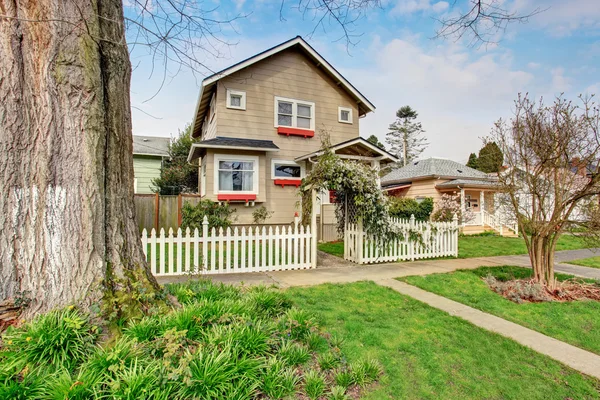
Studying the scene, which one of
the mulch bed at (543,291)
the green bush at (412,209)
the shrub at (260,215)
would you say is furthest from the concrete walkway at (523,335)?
the green bush at (412,209)

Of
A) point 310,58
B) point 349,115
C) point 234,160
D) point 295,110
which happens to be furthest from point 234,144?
point 349,115

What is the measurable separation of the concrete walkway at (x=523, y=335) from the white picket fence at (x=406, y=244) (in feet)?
8.96

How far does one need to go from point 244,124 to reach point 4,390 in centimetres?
1142

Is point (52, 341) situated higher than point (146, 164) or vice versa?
point (146, 164)

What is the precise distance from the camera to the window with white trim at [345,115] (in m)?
14.2

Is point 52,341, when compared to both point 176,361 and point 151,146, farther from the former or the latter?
point 151,146

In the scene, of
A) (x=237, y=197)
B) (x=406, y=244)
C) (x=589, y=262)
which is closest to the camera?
(x=406, y=244)

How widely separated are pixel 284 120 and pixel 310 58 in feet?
10.4

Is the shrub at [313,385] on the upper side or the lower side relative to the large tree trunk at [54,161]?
lower

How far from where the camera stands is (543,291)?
5.40m

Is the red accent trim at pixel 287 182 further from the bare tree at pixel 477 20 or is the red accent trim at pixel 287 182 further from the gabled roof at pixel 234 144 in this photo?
the bare tree at pixel 477 20

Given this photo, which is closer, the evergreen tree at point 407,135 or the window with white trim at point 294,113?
the window with white trim at point 294,113

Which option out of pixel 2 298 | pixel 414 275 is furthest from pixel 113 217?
pixel 414 275

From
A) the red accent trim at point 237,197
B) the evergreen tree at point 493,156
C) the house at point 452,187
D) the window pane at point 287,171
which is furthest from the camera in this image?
the house at point 452,187
